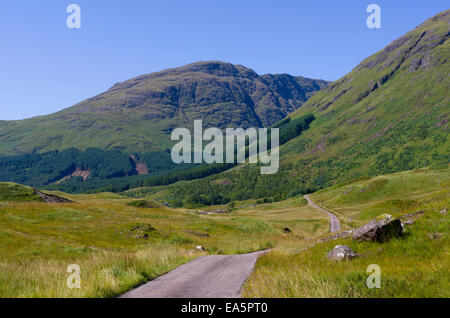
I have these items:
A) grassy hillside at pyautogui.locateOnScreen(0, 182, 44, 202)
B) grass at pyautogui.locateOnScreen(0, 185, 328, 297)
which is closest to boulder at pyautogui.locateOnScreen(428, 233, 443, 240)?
grass at pyautogui.locateOnScreen(0, 185, 328, 297)

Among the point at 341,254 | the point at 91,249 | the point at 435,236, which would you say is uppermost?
the point at 435,236

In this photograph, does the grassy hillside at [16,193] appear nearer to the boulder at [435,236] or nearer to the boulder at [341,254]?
the boulder at [341,254]

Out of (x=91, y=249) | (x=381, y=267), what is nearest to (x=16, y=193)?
(x=91, y=249)

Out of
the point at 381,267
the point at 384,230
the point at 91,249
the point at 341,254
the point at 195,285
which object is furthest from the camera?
the point at 91,249

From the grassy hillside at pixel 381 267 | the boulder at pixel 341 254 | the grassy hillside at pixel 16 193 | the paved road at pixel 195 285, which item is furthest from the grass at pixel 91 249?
the grassy hillside at pixel 16 193

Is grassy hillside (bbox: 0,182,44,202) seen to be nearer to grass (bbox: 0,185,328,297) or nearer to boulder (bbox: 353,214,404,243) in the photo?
grass (bbox: 0,185,328,297)

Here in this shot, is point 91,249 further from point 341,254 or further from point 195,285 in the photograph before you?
point 341,254

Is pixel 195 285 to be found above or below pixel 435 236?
below

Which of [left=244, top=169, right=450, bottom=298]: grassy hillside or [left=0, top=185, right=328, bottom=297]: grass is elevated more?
[left=244, top=169, right=450, bottom=298]: grassy hillside

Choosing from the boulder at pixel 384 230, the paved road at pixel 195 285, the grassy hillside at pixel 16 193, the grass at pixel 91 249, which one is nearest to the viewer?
the paved road at pixel 195 285

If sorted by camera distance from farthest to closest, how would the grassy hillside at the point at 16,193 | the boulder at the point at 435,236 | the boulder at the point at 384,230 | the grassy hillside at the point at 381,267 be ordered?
1. the grassy hillside at the point at 16,193
2. the boulder at the point at 384,230
3. the boulder at the point at 435,236
4. the grassy hillside at the point at 381,267

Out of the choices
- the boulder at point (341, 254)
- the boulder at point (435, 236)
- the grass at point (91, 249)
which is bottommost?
the grass at point (91, 249)

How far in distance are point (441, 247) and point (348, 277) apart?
20.2ft
